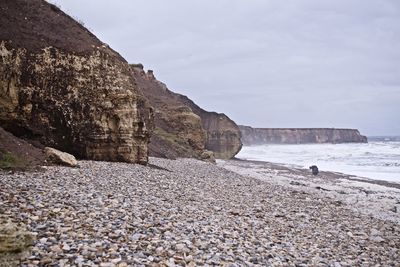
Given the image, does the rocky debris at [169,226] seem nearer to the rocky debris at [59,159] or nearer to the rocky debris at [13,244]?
the rocky debris at [13,244]

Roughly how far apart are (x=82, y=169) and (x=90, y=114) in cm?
485

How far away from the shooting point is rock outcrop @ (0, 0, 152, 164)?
15.9 metres

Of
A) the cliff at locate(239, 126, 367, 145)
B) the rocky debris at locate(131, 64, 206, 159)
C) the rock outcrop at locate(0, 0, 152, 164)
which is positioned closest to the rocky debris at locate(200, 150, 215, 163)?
the rocky debris at locate(131, 64, 206, 159)

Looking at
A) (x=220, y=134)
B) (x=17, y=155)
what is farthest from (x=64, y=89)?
(x=220, y=134)

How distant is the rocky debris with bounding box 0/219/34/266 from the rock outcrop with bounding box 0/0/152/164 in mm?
11920

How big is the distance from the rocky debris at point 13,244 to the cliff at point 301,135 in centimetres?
12025

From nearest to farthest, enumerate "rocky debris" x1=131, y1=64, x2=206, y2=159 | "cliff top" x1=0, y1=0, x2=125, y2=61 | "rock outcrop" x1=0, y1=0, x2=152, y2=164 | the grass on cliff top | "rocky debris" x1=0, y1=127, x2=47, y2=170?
the grass on cliff top → "rocky debris" x1=0, y1=127, x2=47, y2=170 → "rock outcrop" x1=0, y1=0, x2=152, y2=164 → "cliff top" x1=0, y1=0, x2=125, y2=61 → "rocky debris" x1=131, y1=64, x2=206, y2=159

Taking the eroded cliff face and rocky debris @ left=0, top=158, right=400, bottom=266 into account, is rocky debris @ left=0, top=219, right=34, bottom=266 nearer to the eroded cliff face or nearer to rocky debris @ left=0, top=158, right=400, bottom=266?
rocky debris @ left=0, top=158, right=400, bottom=266

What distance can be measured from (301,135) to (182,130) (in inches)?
4535

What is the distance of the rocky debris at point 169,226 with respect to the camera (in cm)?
595

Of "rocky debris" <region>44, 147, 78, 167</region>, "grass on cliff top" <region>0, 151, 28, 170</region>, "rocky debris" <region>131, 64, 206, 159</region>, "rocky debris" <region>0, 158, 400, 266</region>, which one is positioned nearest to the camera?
"rocky debris" <region>0, 158, 400, 266</region>

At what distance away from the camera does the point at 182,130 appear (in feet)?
135

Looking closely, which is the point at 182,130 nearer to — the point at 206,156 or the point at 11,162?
the point at 206,156

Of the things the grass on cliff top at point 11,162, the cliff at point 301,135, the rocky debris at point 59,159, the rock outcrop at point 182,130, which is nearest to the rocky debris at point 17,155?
the grass on cliff top at point 11,162
